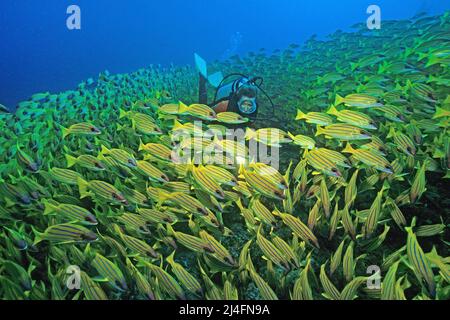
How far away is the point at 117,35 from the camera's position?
211ft

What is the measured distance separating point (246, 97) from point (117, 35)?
69688 mm

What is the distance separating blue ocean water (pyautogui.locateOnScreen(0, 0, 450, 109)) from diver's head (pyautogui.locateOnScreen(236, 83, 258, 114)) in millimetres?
35382

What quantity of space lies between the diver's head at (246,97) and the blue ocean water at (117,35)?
35382 mm

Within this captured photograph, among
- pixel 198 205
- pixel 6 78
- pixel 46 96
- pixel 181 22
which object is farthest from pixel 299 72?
pixel 181 22

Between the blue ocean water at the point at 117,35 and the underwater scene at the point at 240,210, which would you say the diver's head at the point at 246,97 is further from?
the blue ocean water at the point at 117,35

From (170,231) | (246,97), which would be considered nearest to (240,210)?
(170,231)

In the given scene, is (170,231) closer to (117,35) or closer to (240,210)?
(240,210)

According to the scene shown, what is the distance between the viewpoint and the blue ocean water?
4757 cm

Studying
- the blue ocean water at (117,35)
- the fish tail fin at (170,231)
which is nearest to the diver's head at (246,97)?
the fish tail fin at (170,231)

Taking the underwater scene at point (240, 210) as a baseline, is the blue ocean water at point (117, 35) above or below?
above

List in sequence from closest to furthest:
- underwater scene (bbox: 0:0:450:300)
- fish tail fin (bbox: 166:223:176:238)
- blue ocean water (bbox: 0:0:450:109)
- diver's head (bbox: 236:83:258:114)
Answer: underwater scene (bbox: 0:0:450:300)
fish tail fin (bbox: 166:223:176:238)
diver's head (bbox: 236:83:258:114)
blue ocean water (bbox: 0:0:450:109)

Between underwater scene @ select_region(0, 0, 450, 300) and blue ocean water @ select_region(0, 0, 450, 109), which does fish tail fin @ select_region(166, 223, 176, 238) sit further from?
blue ocean water @ select_region(0, 0, 450, 109)

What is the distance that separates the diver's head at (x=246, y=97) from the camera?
14.2ft

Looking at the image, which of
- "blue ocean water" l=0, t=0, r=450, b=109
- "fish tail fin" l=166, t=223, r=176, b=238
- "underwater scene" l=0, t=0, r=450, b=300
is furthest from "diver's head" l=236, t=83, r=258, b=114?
"blue ocean water" l=0, t=0, r=450, b=109
